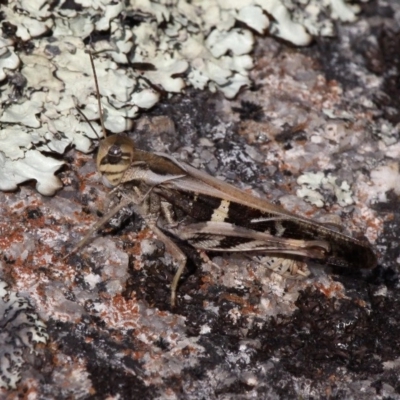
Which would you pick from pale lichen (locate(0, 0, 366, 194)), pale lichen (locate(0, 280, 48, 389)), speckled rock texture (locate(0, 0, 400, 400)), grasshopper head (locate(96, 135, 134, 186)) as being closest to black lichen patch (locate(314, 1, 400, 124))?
speckled rock texture (locate(0, 0, 400, 400))

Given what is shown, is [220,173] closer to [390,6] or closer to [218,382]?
[218,382]

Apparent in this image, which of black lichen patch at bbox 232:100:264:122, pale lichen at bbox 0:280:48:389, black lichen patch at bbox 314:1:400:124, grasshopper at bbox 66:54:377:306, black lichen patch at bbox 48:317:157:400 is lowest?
black lichen patch at bbox 48:317:157:400

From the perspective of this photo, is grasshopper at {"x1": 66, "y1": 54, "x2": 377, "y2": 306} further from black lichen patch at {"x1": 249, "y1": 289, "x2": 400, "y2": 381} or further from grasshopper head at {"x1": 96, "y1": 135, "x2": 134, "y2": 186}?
black lichen patch at {"x1": 249, "y1": 289, "x2": 400, "y2": 381}

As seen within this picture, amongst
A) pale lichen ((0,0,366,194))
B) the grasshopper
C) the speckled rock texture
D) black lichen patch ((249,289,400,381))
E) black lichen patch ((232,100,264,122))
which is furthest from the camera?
black lichen patch ((232,100,264,122))

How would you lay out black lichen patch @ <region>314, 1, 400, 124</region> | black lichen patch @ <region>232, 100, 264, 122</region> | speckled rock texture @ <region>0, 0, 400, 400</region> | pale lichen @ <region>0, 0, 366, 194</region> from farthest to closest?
black lichen patch @ <region>314, 1, 400, 124</region>
black lichen patch @ <region>232, 100, 264, 122</region>
pale lichen @ <region>0, 0, 366, 194</region>
speckled rock texture @ <region>0, 0, 400, 400</region>

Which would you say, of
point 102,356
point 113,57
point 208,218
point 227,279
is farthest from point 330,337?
point 113,57

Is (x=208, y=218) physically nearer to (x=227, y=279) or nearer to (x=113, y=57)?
(x=227, y=279)

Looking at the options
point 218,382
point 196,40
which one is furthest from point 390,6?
point 218,382
